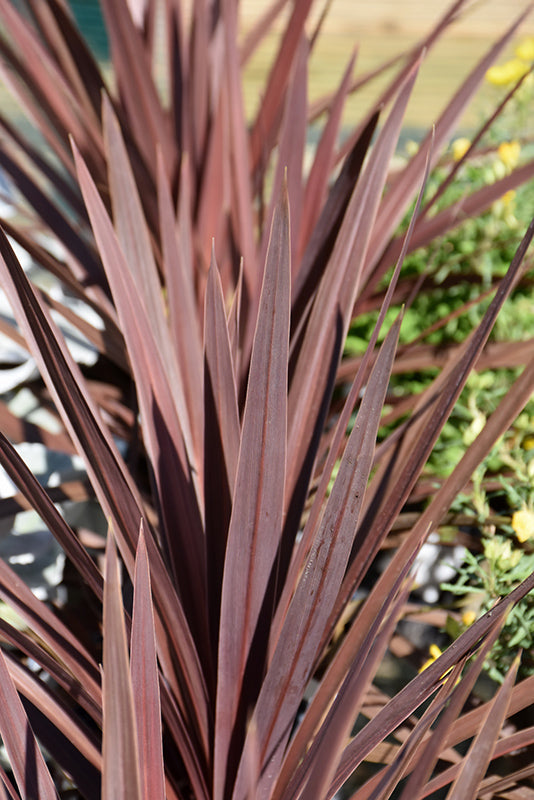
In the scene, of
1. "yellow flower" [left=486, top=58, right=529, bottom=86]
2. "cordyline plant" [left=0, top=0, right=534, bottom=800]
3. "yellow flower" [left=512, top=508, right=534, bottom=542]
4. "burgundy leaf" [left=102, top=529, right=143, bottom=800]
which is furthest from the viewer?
"yellow flower" [left=486, top=58, right=529, bottom=86]

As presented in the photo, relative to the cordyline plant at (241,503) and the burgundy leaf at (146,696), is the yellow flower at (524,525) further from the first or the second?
the burgundy leaf at (146,696)

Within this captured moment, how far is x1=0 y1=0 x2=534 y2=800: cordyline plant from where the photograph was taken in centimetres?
47

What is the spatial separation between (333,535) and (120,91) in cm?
102

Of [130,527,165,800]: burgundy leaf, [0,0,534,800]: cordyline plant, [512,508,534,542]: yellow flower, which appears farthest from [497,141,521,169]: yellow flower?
[130,527,165,800]: burgundy leaf

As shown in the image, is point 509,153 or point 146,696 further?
point 509,153

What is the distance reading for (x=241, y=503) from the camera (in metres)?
0.53

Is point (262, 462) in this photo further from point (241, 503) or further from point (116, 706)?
point (116, 706)

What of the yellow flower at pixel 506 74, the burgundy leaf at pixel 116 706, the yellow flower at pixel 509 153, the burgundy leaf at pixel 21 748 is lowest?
the burgundy leaf at pixel 21 748

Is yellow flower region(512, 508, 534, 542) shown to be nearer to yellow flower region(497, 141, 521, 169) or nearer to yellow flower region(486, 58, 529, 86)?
yellow flower region(497, 141, 521, 169)

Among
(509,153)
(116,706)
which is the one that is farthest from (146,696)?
(509,153)

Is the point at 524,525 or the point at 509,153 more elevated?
the point at 509,153

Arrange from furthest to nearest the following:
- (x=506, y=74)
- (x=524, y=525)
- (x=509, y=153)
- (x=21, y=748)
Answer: (x=506, y=74) → (x=509, y=153) → (x=524, y=525) → (x=21, y=748)

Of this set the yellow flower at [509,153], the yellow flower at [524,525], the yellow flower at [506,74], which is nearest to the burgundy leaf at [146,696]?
the yellow flower at [524,525]

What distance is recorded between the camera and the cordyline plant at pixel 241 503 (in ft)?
1.54
